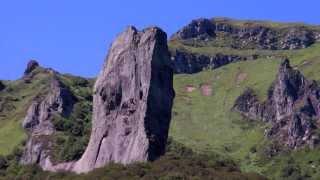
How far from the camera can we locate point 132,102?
137625mm

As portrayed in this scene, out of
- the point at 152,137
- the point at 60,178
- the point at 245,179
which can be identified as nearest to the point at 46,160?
the point at 60,178

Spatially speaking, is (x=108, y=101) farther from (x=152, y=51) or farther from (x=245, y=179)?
(x=245, y=179)

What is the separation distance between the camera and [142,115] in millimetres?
134375

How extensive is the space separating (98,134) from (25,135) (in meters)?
59.2

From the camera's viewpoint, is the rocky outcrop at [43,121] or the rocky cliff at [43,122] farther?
the rocky outcrop at [43,121]

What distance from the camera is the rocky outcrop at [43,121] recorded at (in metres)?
167

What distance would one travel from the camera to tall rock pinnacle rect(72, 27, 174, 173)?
134625 mm

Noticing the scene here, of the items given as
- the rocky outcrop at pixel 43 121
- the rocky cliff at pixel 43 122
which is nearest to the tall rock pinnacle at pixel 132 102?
the rocky cliff at pixel 43 122

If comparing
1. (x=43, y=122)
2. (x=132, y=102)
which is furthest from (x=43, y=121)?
(x=132, y=102)

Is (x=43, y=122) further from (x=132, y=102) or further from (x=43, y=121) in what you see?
(x=132, y=102)

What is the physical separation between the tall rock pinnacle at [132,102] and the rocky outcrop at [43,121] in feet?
78.5

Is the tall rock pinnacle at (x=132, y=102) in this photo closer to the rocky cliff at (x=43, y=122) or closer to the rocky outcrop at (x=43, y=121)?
the rocky cliff at (x=43, y=122)

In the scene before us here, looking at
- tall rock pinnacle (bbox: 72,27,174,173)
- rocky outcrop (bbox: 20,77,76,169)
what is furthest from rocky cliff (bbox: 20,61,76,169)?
tall rock pinnacle (bbox: 72,27,174,173)

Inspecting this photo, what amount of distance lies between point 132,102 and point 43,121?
166 feet
